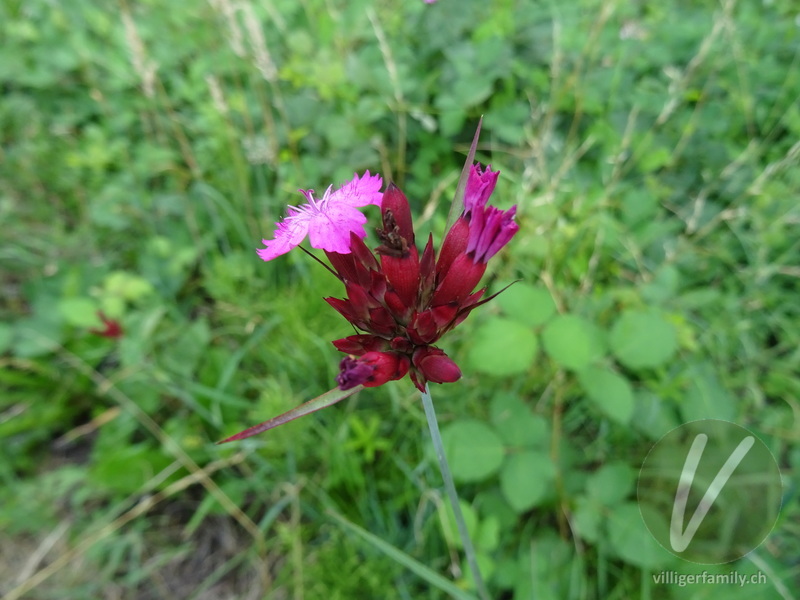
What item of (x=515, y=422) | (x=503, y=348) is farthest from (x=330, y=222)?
(x=515, y=422)

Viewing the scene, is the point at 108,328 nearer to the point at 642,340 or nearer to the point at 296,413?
the point at 296,413

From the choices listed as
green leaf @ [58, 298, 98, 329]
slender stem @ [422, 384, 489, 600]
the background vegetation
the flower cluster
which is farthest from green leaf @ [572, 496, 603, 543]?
green leaf @ [58, 298, 98, 329]

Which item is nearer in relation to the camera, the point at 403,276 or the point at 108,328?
the point at 403,276

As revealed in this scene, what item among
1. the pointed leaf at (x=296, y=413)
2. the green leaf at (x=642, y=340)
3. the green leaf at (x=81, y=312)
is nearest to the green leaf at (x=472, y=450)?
the green leaf at (x=642, y=340)

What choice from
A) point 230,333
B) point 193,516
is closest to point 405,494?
point 193,516

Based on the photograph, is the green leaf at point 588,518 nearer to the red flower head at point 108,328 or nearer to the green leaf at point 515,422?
the green leaf at point 515,422
